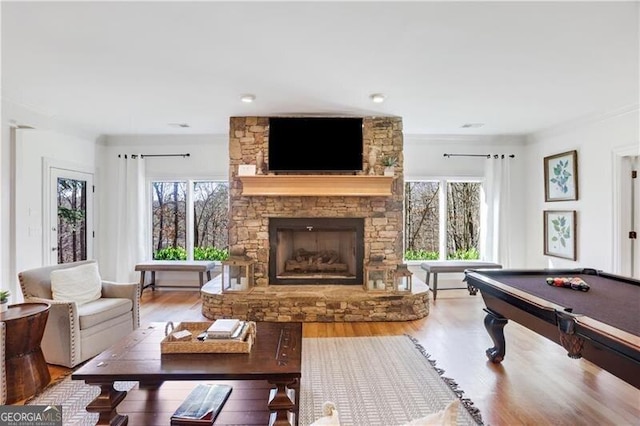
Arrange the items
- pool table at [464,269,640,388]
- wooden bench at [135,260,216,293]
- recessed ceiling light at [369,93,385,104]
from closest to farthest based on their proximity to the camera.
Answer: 1. pool table at [464,269,640,388]
2. recessed ceiling light at [369,93,385,104]
3. wooden bench at [135,260,216,293]

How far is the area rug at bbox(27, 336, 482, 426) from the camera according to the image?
2207 millimetres

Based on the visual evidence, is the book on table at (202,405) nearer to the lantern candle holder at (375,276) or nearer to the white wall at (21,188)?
the lantern candle holder at (375,276)

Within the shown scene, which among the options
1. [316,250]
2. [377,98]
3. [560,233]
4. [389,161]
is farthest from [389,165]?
[560,233]

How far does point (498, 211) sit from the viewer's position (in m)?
5.54

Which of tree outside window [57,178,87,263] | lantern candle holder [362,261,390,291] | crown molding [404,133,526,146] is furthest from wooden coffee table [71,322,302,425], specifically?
crown molding [404,133,526,146]

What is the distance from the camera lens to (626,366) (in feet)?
5.34

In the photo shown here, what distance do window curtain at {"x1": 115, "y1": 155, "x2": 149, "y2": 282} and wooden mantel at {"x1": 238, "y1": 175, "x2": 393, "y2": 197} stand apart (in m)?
2.31

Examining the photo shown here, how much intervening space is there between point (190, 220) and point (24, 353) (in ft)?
11.2

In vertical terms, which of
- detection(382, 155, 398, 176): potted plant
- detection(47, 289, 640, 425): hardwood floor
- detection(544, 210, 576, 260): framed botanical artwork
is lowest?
detection(47, 289, 640, 425): hardwood floor

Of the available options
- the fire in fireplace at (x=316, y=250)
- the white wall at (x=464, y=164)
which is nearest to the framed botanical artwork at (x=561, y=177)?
the white wall at (x=464, y=164)

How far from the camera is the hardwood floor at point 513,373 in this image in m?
2.23

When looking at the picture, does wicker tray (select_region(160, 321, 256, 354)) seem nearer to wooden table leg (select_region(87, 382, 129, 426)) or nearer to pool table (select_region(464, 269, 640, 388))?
wooden table leg (select_region(87, 382, 129, 426))

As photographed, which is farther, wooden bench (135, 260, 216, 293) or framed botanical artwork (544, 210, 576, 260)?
wooden bench (135, 260, 216, 293)

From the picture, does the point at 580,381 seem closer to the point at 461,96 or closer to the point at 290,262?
the point at 461,96
